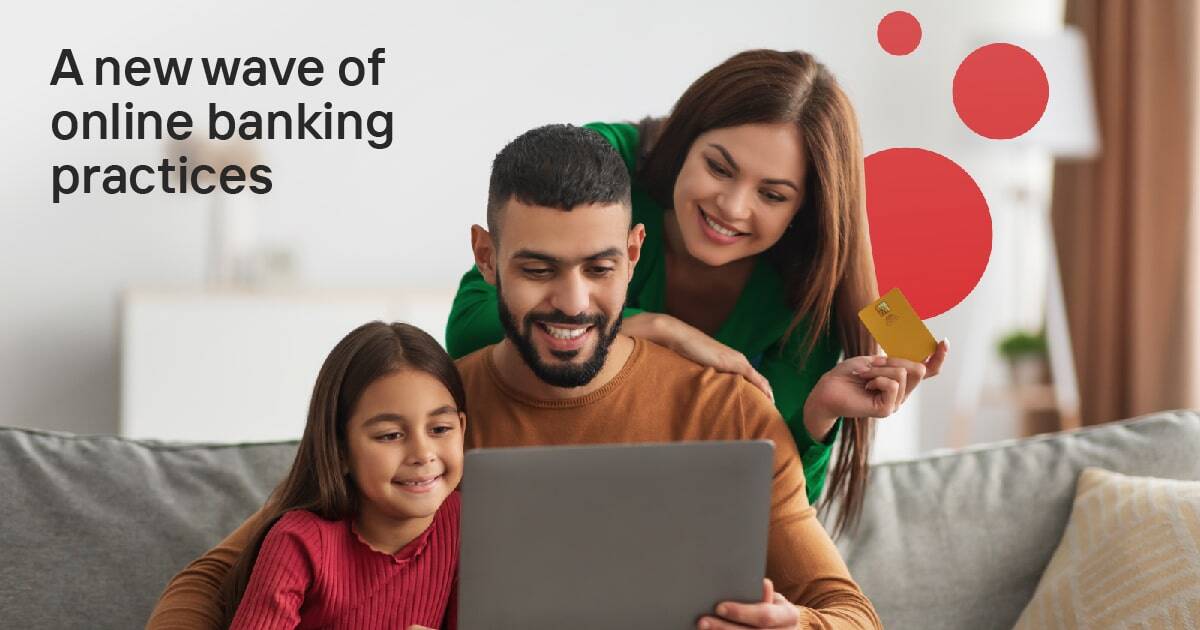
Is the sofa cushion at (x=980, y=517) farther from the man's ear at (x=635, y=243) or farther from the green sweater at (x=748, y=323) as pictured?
the man's ear at (x=635, y=243)

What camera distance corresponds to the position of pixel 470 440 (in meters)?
1.63

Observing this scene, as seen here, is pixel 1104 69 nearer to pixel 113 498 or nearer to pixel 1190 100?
pixel 1190 100

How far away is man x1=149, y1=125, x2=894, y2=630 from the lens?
4.94ft

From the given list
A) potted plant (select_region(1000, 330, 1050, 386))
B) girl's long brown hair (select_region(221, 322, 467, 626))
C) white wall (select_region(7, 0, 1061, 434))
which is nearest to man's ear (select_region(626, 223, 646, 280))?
girl's long brown hair (select_region(221, 322, 467, 626))

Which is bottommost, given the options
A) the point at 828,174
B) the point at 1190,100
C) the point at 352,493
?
the point at 352,493

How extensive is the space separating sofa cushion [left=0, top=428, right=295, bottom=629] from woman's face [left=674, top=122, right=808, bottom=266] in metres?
0.73

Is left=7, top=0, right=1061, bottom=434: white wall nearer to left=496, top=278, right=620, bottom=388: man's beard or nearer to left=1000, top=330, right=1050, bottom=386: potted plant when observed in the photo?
left=1000, top=330, right=1050, bottom=386: potted plant

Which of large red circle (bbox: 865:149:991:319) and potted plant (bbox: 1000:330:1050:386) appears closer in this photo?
large red circle (bbox: 865:149:991:319)

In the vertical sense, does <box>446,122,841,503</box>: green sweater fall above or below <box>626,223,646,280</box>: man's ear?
below

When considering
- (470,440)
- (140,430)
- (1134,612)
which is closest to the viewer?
(470,440)

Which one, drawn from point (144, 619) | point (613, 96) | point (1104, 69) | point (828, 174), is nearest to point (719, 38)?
point (613, 96)

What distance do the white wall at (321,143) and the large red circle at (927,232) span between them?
2324 mm

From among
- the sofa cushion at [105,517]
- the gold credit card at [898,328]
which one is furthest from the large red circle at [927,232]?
the sofa cushion at [105,517]

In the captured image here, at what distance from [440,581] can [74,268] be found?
8.88 feet
